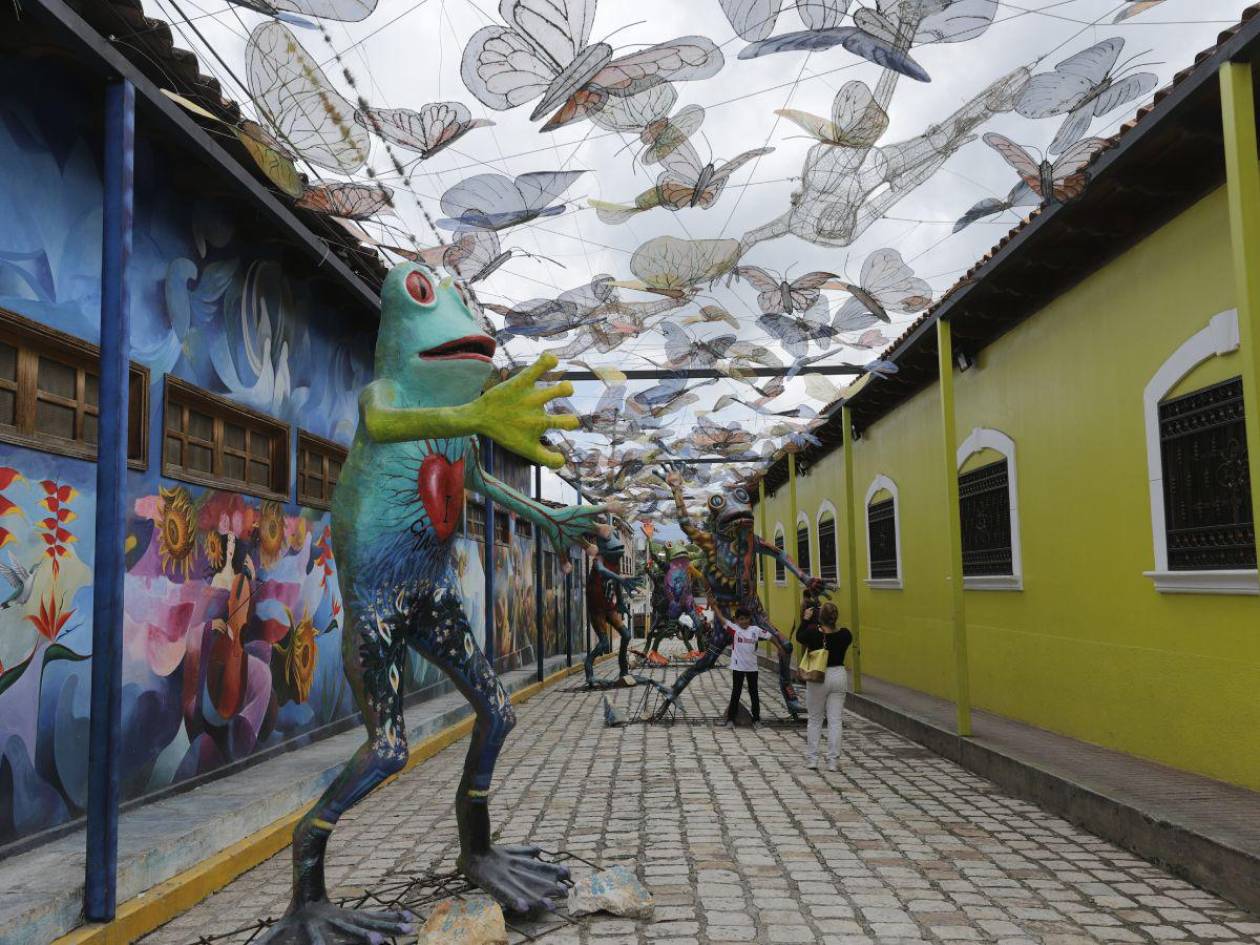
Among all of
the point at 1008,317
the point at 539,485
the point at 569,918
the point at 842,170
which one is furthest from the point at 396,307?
the point at 539,485

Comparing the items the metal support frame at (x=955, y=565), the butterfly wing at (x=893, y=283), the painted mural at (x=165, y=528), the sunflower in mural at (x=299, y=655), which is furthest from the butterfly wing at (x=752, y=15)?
the sunflower in mural at (x=299, y=655)

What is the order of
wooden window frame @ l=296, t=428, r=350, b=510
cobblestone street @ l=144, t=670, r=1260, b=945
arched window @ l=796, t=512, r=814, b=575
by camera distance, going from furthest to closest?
1. arched window @ l=796, t=512, r=814, b=575
2. wooden window frame @ l=296, t=428, r=350, b=510
3. cobblestone street @ l=144, t=670, r=1260, b=945

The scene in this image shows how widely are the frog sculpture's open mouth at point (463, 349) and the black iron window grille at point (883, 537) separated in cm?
1023

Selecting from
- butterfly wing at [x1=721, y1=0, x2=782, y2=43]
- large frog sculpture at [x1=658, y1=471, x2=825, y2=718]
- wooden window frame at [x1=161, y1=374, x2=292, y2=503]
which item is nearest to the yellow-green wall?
large frog sculpture at [x1=658, y1=471, x2=825, y2=718]

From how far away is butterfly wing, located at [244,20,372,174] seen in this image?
12.7 ft

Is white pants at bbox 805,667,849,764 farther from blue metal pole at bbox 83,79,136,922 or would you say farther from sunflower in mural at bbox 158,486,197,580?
blue metal pole at bbox 83,79,136,922

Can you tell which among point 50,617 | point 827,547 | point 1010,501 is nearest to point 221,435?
point 50,617

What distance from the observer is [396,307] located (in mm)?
4207

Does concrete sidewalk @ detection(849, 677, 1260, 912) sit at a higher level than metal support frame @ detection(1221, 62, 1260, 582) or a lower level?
lower

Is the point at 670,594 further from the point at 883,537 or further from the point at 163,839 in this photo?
the point at 163,839

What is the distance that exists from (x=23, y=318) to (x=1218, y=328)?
6.47 metres

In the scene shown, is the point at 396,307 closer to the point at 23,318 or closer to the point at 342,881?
the point at 23,318

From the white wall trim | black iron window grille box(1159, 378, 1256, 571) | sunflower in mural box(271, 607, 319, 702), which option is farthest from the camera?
the white wall trim

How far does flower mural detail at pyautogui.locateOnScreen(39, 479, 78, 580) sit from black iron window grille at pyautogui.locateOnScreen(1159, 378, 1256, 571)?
20.6ft
